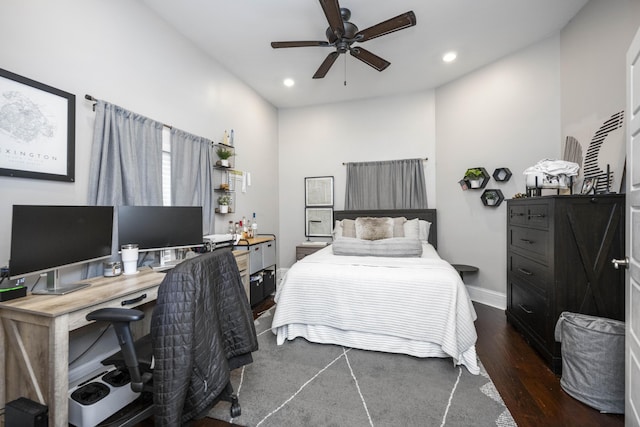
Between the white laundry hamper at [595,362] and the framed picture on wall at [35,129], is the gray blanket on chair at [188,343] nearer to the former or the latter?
the framed picture on wall at [35,129]

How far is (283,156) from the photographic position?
16.9 ft

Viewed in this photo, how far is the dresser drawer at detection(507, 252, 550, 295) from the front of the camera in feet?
7.22

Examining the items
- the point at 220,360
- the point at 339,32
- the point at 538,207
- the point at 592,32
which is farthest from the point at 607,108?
the point at 220,360

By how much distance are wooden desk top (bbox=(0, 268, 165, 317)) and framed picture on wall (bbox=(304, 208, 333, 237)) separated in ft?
10.2

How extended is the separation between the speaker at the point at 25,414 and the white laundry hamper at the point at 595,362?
3021 millimetres

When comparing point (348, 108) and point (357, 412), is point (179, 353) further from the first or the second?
point (348, 108)

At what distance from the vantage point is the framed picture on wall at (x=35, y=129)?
5.33ft

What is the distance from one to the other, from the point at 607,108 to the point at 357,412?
10.3ft

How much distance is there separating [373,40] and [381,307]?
2.84 metres

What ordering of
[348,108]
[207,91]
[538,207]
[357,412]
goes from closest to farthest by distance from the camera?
[357,412] → [538,207] → [207,91] → [348,108]

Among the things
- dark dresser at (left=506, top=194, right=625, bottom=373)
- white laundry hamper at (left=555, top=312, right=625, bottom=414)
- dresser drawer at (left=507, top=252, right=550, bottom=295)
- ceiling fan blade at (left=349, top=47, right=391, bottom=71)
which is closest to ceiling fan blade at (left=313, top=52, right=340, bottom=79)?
ceiling fan blade at (left=349, top=47, right=391, bottom=71)

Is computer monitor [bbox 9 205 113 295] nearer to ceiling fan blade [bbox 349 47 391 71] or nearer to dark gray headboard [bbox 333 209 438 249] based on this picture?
A: ceiling fan blade [bbox 349 47 391 71]

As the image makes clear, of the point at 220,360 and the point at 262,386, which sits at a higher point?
the point at 220,360

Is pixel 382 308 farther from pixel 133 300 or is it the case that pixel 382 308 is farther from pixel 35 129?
pixel 35 129
